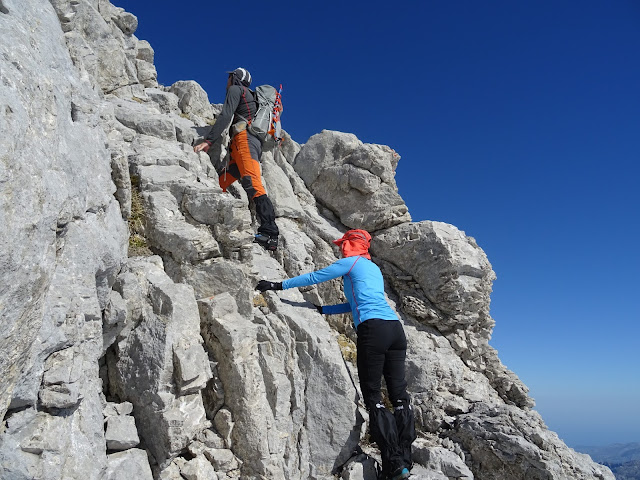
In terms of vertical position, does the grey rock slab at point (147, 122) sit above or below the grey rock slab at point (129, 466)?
above

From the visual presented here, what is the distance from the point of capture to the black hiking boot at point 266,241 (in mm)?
11812

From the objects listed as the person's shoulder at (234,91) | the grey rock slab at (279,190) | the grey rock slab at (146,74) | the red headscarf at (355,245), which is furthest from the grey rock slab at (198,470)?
the grey rock slab at (146,74)

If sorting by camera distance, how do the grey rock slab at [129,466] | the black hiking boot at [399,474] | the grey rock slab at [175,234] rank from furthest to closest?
1. the grey rock slab at [175,234]
2. the black hiking boot at [399,474]
3. the grey rock slab at [129,466]

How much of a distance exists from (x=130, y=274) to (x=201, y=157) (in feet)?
19.0

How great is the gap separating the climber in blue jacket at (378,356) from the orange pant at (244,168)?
381 cm

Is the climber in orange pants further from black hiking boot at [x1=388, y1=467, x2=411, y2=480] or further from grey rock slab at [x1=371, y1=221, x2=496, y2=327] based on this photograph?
black hiking boot at [x1=388, y1=467, x2=411, y2=480]

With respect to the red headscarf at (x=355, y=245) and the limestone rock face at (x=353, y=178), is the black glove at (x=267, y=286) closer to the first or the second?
the red headscarf at (x=355, y=245)

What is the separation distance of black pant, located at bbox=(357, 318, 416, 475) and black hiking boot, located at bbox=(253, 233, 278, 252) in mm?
3985

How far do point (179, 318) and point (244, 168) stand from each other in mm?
6094

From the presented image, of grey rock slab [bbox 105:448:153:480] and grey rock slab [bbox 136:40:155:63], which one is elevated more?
grey rock slab [bbox 136:40:155:63]

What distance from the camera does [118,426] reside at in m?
6.74

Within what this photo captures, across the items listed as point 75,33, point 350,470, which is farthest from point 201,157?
point 350,470

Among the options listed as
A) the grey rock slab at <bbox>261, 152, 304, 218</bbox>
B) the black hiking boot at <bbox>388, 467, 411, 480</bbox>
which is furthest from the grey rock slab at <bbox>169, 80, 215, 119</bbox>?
the black hiking boot at <bbox>388, 467, 411, 480</bbox>

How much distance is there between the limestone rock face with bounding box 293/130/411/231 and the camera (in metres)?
14.6
